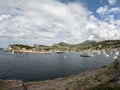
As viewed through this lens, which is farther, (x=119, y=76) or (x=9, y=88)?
(x=119, y=76)

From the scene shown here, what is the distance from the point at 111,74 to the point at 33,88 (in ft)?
81.4

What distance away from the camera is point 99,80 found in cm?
4475

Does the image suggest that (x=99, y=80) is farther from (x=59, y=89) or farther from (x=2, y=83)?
(x=2, y=83)

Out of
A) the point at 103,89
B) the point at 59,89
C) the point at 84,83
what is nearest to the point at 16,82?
the point at 59,89

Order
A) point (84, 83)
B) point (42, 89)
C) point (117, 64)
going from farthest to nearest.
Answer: point (42, 89)
point (84, 83)
point (117, 64)

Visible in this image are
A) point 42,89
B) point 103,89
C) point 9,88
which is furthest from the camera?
point 42,89

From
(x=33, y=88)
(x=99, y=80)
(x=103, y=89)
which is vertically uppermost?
(x=103, y=89)

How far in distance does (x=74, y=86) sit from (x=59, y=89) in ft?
15.0

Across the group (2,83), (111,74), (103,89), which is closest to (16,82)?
(2,83)

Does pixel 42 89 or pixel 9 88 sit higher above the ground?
pixel 9 88

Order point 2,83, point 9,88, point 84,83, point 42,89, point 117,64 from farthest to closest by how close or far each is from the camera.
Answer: point 42,89 < point 84,83 < point 117,64 < point 2,83 < point 9,88

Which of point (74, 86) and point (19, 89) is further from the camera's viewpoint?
point (74, 86)

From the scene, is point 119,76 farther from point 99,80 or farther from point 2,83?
point 2,83

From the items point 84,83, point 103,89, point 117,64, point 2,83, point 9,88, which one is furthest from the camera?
point 84,83
